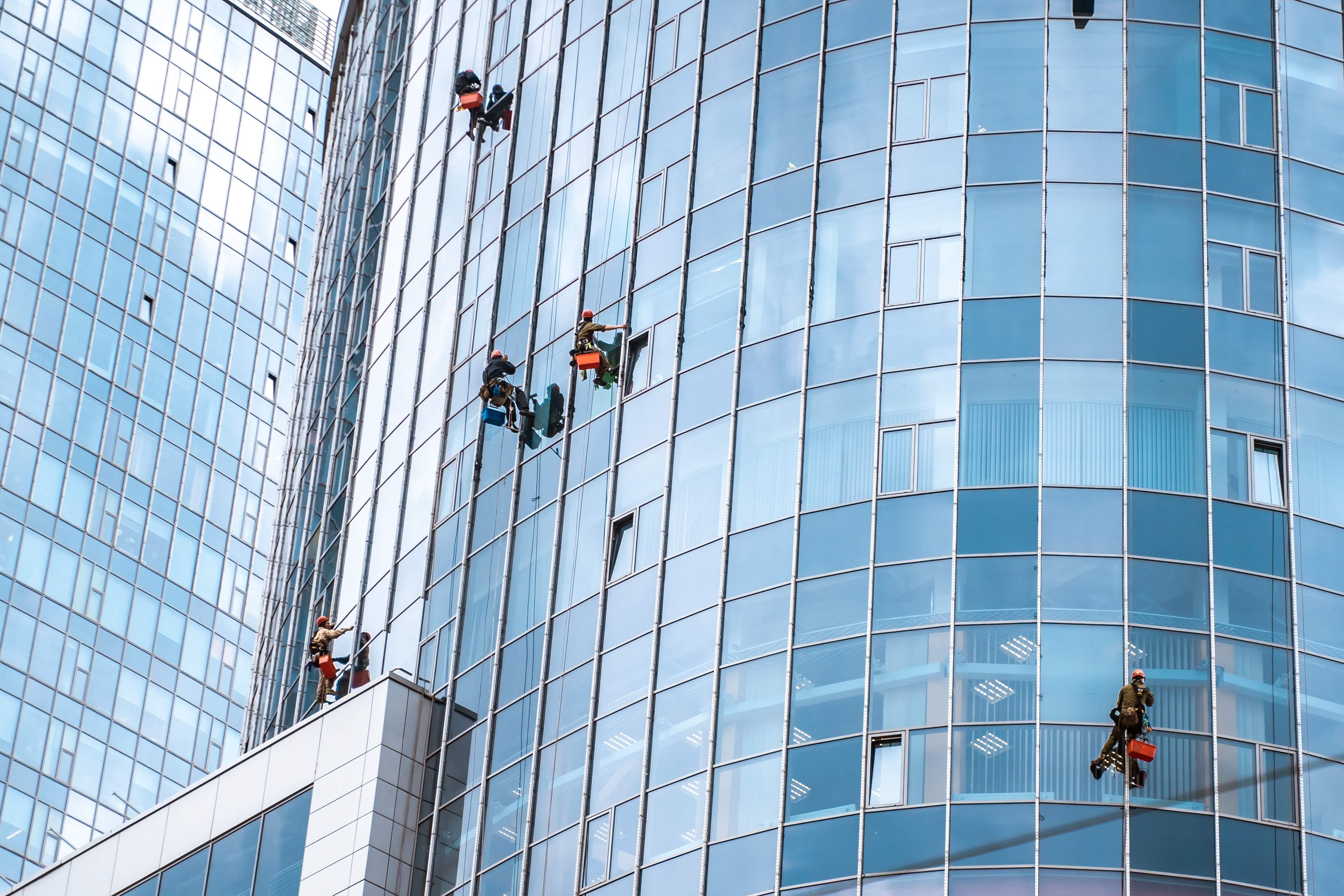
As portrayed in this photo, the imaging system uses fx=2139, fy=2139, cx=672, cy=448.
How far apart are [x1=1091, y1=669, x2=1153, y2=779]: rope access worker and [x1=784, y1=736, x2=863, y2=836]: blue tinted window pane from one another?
3.84 m

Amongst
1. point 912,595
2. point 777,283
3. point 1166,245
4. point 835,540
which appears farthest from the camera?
point 777,283

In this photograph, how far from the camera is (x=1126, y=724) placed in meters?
33.4

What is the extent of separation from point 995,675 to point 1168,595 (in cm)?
325

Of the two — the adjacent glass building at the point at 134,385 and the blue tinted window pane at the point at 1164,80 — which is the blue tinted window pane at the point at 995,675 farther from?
→ the adjacent glass building at the point at 134,385

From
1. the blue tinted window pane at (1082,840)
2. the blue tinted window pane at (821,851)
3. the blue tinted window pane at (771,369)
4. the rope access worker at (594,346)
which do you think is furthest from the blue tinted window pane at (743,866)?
the rope access worker at (594,346)

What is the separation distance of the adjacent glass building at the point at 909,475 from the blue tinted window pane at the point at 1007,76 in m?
0.07

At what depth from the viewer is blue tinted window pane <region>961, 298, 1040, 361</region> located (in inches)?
1480

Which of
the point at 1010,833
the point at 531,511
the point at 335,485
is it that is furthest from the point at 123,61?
the point at 1010,833

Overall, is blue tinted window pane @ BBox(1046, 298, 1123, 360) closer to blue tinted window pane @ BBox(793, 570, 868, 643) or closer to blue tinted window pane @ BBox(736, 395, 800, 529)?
blue tinted window pane @ BBox(736, 395, 800, 529)

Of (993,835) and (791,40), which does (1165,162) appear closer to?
(791,40)

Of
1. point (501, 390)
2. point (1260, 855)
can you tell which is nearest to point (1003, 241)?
point (501, 390)

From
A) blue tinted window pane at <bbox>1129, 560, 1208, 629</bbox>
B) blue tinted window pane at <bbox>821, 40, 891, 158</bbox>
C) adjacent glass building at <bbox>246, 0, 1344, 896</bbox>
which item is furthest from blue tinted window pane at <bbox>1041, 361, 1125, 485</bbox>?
blue tinted window pane at <bbox>821, 40, 891, 158</bbox>

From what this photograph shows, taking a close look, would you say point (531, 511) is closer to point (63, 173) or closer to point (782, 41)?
point (782, 41)

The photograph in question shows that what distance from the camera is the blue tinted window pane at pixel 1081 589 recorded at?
3512cm
